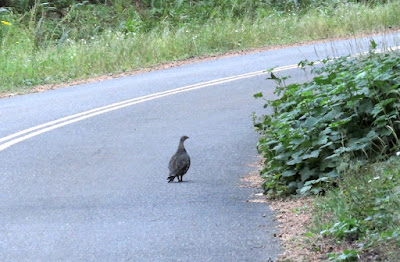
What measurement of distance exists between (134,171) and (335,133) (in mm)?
2513

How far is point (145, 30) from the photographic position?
24906 millimetres

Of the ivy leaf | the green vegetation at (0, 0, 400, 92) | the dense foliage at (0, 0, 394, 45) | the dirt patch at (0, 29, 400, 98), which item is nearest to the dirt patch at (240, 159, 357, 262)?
the ivy leaf

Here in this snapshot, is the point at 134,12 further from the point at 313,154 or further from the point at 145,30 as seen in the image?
the point at 313,154

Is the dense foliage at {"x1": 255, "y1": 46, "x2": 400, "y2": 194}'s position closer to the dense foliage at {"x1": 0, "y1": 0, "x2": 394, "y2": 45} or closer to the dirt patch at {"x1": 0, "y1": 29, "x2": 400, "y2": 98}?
the dirt patch at {"x1": 0, "y1": 29, "x2": 400, "y2": 98}

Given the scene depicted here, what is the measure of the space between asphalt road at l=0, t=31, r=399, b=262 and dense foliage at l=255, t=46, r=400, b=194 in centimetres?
53

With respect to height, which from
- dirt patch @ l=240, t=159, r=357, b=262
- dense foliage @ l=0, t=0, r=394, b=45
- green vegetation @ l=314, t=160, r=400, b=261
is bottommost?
dense foliage @ l=0, t=0, r=394, b=45

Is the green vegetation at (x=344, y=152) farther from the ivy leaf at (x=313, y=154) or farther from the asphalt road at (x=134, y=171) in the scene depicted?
the asphalt road at (x=134, y=171)

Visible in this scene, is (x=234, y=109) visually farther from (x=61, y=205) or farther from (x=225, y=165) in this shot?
(x=61, y=205)

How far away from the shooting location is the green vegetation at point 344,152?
22.1ft

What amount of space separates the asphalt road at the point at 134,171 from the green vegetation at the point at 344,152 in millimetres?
520

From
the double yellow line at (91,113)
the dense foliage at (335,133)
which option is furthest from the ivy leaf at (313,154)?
the double yellow line at (91,113)

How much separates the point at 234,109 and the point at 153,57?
223 inches

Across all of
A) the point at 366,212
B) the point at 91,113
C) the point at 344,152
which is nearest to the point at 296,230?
the point at 366,212

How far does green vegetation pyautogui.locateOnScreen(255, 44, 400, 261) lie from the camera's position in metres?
6.74
